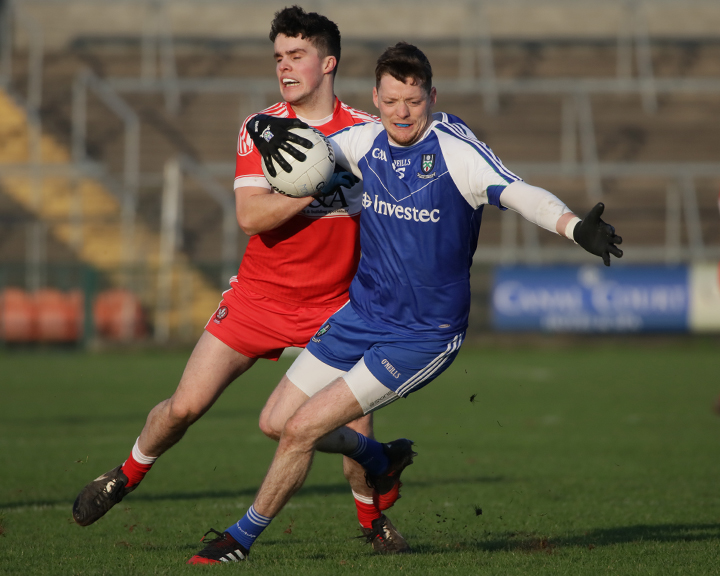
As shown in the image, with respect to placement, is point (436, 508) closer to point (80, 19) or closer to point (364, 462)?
point (364, 462)

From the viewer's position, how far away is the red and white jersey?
555 centimetres

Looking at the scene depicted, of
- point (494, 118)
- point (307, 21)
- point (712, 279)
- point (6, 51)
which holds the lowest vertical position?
point (712, 279)

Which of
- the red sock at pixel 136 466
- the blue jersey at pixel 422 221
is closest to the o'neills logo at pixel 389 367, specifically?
the blue jersey at pixel 422 221

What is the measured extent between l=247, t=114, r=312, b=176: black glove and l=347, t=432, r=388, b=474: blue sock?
5.26 feet

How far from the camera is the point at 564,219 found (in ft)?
14.2

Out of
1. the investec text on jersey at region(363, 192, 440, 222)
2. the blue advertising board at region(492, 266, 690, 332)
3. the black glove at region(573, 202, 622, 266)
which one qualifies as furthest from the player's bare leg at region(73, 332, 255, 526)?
the blue advertising board at region(492, 266, 690, 332)

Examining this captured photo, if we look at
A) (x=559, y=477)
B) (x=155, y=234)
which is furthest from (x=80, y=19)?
(x=559, y=477)

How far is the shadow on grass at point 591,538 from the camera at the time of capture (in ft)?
17.6

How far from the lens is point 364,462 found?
18.4 feet

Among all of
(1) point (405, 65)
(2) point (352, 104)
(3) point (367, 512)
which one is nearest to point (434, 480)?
(3) point (367, 512)

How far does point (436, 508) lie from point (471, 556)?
1.54m

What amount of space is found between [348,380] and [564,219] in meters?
1.31

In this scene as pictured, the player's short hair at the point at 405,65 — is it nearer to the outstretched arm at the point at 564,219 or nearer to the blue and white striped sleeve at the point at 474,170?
the blue and white striped sleeve at the point at 474,170

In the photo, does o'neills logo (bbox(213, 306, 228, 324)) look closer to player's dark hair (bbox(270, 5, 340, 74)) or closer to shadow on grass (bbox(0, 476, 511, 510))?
player's dark hair (bbox(270, 5, 340, 74))
